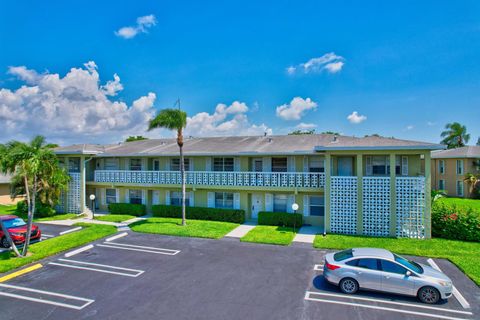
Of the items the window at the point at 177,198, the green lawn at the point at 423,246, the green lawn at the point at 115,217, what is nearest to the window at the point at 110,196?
the green lawn at the point at 115,217

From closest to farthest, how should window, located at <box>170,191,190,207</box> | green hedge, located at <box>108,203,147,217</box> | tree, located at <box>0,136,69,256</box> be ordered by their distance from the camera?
1. tree, located at <box>0,136,69,256</box>
2. window, located at <box>170,191,190,207</box>
3. green hedge, located at <box>108,203,147,217</box>

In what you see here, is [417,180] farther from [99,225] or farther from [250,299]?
[99,225]

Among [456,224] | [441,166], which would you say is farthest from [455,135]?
[456,224]

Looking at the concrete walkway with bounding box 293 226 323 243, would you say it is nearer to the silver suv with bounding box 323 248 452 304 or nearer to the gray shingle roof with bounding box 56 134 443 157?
the gray shingle roof with bounding box 56 134 443 157

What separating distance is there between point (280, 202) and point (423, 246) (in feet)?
30.0

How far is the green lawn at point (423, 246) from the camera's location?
13.0 metres

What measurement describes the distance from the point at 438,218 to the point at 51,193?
27228 mm

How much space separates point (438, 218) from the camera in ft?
54.5

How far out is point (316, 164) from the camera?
20.2 m

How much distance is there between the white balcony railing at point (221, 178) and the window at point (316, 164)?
1057 millimetres

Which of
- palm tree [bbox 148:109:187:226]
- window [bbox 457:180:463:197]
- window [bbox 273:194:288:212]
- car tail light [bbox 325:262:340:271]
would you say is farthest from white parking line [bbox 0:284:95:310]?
window [bbox 457:180:463:197]

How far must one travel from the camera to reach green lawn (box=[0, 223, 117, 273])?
1285cm

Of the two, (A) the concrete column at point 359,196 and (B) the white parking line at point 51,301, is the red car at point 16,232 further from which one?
(A) the concrete column at point 359,196

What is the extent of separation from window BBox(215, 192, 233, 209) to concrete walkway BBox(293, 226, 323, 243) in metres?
5.99
